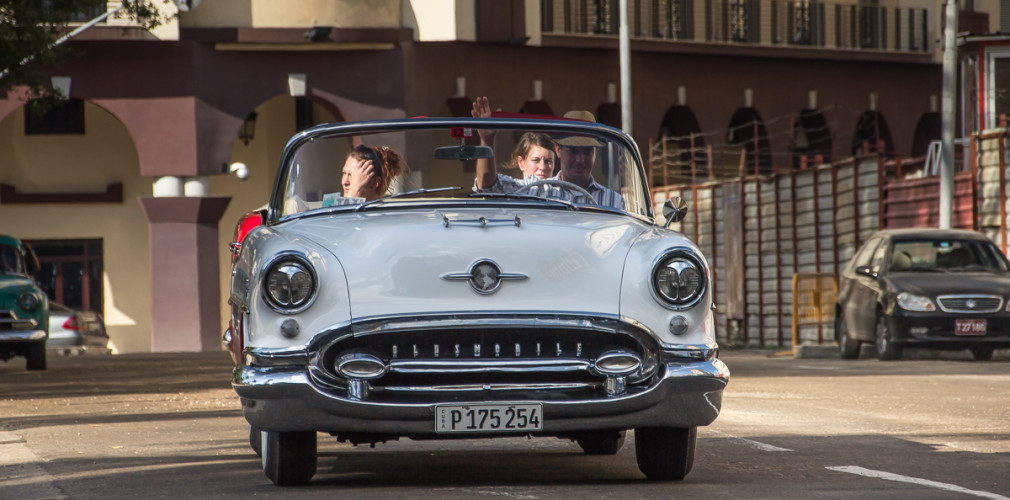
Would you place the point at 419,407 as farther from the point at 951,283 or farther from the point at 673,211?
the point at 951,283

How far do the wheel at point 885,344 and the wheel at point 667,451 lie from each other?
44.2ft

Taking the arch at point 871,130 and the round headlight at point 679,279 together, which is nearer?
the round headlight at point 679,279

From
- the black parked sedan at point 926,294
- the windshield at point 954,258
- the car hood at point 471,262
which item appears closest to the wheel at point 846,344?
the black parked sedan at point 926,294

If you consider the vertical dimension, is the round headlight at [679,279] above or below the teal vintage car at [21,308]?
above

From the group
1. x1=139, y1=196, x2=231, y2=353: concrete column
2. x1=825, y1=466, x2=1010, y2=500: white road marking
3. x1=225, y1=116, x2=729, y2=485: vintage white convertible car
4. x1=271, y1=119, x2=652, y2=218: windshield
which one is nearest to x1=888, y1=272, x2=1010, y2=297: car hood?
x1=825, y1=466, x2=1010, y2=500: white road marking

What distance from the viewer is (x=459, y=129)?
8.49m

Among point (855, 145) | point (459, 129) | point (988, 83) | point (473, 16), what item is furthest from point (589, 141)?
point (855, 145)

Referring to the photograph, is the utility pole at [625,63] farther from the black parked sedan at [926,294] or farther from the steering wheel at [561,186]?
the steering wheel at [561,186]

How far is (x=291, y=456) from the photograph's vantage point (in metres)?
7.66

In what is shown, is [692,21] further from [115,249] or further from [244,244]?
[244,244]

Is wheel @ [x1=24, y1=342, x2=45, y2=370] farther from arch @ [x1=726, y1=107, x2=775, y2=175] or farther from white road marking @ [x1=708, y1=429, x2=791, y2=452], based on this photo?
arch @ [x1=726, y1=107, x2=775, y2=175]

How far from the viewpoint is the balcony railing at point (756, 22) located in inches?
1393

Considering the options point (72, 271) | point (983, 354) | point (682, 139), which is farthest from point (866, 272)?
point (72, 271)

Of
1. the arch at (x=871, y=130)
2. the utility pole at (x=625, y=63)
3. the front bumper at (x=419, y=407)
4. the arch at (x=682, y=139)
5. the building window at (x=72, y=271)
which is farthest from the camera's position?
the arch at (x=871, y=130)
